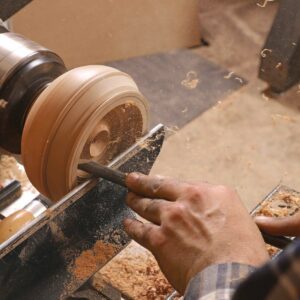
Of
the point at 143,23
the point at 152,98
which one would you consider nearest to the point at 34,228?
the point at 152,98

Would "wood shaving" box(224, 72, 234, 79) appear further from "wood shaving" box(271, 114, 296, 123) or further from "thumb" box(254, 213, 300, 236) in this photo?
"thumb" box(254, 213, 300, 236)

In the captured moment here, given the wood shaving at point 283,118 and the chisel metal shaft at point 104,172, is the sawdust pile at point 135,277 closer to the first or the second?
the chisel metal shaft at point 104,172

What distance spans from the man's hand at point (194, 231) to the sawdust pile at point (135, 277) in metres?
0.43

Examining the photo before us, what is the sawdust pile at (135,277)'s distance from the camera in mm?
1364

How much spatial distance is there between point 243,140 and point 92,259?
126 cm

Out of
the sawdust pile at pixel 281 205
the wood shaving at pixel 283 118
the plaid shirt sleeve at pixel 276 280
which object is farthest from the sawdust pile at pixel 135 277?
the wood shaving at pixel 283 118

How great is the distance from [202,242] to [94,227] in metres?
0.40

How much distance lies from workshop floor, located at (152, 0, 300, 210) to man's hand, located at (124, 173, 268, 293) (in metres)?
1.10

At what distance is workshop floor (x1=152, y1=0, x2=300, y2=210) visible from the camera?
214 cm

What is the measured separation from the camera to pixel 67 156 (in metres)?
1.12

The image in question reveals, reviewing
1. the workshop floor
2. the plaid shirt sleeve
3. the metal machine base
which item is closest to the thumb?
the metal machine base

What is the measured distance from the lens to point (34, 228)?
1.02 m

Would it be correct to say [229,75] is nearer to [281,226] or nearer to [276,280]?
[281,226]

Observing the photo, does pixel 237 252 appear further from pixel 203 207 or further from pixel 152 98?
pixel 152 98
